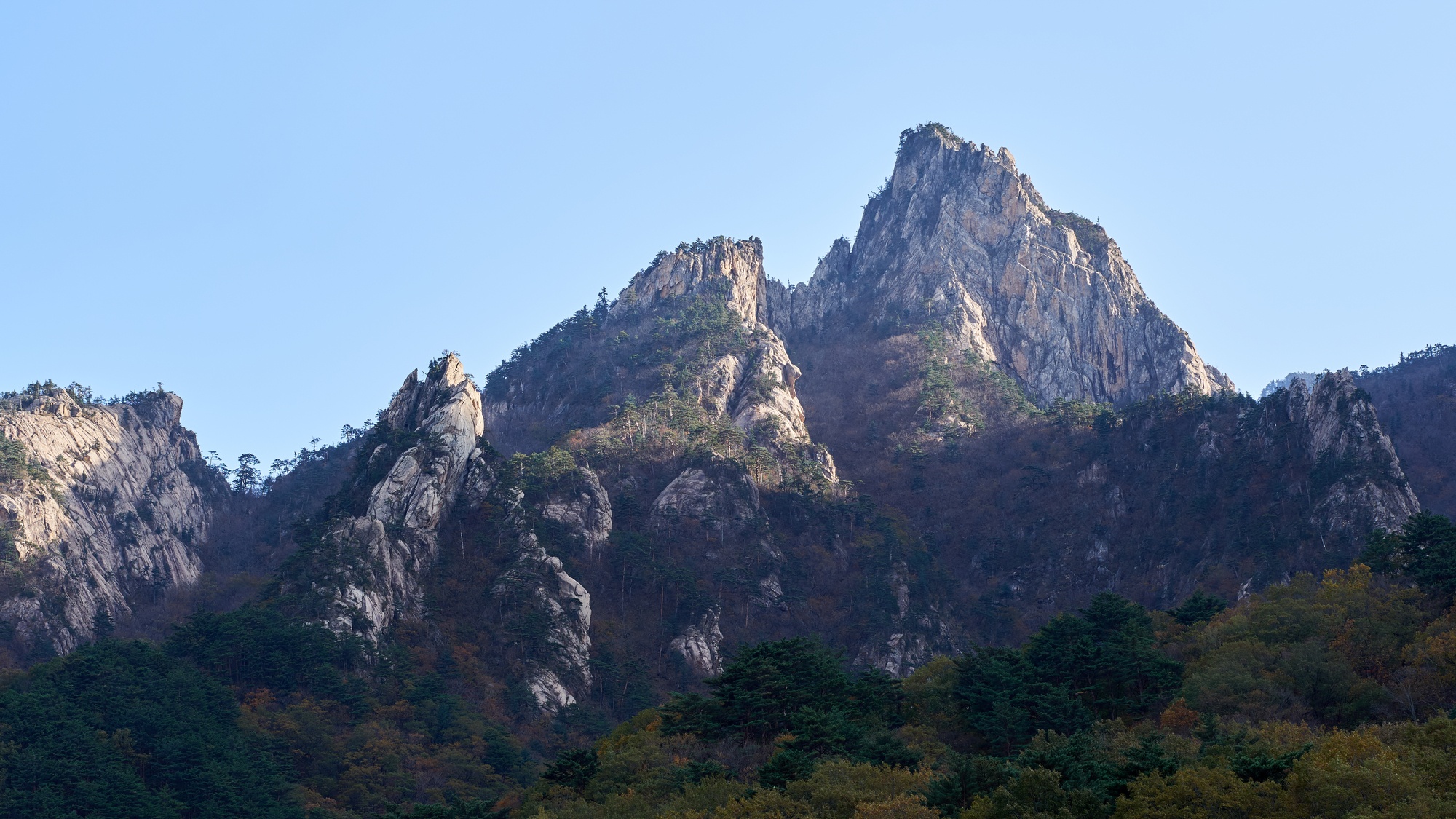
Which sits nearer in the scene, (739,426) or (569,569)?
(569,569)

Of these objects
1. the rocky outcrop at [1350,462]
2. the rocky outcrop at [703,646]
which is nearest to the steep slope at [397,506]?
the rocky outcrop at [703,646]

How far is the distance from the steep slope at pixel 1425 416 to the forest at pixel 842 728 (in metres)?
60.8

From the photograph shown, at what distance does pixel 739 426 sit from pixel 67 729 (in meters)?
89.2

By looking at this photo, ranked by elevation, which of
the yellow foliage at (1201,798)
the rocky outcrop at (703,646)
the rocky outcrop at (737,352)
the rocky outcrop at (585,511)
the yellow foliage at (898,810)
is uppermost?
the rocky outcrop at (737,352)

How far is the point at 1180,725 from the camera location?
208 ft

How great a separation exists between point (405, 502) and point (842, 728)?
213 ft

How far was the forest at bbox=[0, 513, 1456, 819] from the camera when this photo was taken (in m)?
45.4

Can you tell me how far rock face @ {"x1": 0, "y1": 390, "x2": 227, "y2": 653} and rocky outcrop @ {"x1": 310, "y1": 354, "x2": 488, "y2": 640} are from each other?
85.1ft

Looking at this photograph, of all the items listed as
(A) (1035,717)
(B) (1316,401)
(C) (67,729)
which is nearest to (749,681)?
(A) (1035,717)

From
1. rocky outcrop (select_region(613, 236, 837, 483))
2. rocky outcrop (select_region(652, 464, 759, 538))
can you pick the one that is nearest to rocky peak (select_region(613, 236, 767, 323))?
rocky outcrop (select_region(613, 236, 837, 483))

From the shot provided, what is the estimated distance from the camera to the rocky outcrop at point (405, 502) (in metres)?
106

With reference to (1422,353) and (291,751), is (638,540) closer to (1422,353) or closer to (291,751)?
(291,751)

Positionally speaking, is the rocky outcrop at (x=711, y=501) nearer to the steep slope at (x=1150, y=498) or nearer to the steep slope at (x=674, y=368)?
the steep slope at (x=674, y=368)

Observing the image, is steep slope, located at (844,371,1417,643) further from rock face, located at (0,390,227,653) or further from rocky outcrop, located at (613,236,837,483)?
rock face, located at (0,390,227,653)
